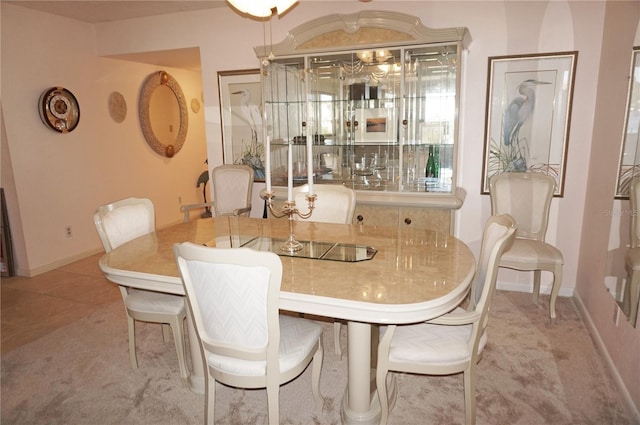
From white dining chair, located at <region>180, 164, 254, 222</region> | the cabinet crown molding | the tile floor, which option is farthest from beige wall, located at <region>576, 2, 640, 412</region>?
the tile floor

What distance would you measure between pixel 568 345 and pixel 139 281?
259cm

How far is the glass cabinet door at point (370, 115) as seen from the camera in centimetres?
329

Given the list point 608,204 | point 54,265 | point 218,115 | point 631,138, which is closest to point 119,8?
point 218,115

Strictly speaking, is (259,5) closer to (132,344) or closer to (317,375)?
(317,375)

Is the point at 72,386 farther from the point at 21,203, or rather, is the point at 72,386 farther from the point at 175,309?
the point at 21,203

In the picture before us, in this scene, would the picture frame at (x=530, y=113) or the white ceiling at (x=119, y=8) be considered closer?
the picture frame at (x=530, y=113)

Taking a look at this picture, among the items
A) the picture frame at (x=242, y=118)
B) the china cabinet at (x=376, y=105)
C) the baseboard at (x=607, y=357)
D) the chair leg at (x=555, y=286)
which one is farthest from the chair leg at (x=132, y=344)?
the chair leg at (x=555, y=286)

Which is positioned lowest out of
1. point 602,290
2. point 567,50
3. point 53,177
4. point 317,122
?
point 602,290

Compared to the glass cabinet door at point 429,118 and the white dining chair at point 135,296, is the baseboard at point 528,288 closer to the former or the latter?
the glass cabinet door at point 429,118

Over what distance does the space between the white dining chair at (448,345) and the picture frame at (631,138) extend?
Answer: 97 centimetres

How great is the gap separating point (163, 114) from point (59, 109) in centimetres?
152

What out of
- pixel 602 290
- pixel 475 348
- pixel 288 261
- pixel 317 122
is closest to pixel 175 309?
pixel 288 261

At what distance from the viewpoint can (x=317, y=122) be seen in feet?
12.0

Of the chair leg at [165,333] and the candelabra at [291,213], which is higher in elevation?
the candelabra at [291,213]
